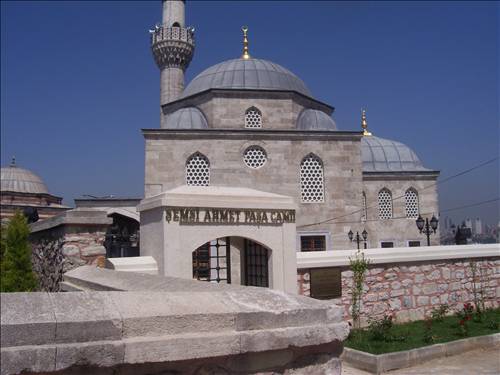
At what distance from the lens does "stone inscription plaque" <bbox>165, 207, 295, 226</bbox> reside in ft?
21.3

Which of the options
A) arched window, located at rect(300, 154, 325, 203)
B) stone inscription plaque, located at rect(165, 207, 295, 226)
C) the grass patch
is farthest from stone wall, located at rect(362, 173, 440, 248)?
stone inscription plaque, located at rect(165, 207, 295, 226)

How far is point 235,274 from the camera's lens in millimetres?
8477

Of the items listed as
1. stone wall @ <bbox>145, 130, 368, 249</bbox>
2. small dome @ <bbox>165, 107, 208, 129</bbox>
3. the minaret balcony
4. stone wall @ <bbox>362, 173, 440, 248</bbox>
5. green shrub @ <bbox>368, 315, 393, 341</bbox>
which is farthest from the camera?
the minaret balcony

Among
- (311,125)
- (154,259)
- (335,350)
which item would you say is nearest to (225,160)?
(311,125)

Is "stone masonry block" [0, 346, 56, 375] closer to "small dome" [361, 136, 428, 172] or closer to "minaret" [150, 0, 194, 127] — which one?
"small dome" [361, 136, 428, 172]

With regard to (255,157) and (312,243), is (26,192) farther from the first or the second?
(312,243)

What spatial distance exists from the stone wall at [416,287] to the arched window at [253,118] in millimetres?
11561

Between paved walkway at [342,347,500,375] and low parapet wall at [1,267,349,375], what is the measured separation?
3837mm

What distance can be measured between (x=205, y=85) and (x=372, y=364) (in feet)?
54.8

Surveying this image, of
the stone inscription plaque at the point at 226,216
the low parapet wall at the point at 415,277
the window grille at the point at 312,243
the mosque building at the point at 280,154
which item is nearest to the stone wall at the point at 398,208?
the mosque building at the point at 280,154

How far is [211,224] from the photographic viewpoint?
6.72 m

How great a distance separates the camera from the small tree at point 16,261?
22.1 feet

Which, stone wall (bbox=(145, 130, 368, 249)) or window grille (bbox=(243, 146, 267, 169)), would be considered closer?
stone wall (bbox=(145, 130, 368, 249))

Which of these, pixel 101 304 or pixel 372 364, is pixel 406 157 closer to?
pixel 372 364
